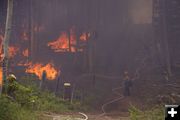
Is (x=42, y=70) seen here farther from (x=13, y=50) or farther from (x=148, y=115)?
(x=148, y=115)

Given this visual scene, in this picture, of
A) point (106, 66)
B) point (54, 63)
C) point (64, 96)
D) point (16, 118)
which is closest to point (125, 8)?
point (106, 66)

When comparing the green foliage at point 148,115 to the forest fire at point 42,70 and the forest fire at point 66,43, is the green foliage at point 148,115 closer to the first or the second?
the forest fire at point 42,70

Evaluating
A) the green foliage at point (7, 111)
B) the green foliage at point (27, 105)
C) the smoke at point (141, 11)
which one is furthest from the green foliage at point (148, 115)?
the smoke at point (141, 11)

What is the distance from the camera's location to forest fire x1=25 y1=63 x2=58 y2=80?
2074cm

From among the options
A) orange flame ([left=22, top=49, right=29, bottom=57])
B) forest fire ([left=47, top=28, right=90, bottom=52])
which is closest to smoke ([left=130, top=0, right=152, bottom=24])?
forest fire ([left=47, top=28, right=90, bottom=52])

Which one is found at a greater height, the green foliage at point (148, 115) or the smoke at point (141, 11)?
the smoke at point (141, 11)

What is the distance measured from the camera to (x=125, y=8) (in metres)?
28.8

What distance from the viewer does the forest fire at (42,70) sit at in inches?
817

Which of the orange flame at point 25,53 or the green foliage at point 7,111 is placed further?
the orange flame at point 25,53

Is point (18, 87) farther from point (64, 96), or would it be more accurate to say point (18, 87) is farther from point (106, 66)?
point (106, 66)

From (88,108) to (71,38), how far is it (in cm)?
958

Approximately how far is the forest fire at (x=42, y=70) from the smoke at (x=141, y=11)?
11.3 meters

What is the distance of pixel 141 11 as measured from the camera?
29.3m

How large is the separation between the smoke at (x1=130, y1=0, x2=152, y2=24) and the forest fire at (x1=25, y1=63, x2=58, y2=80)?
1132cm
